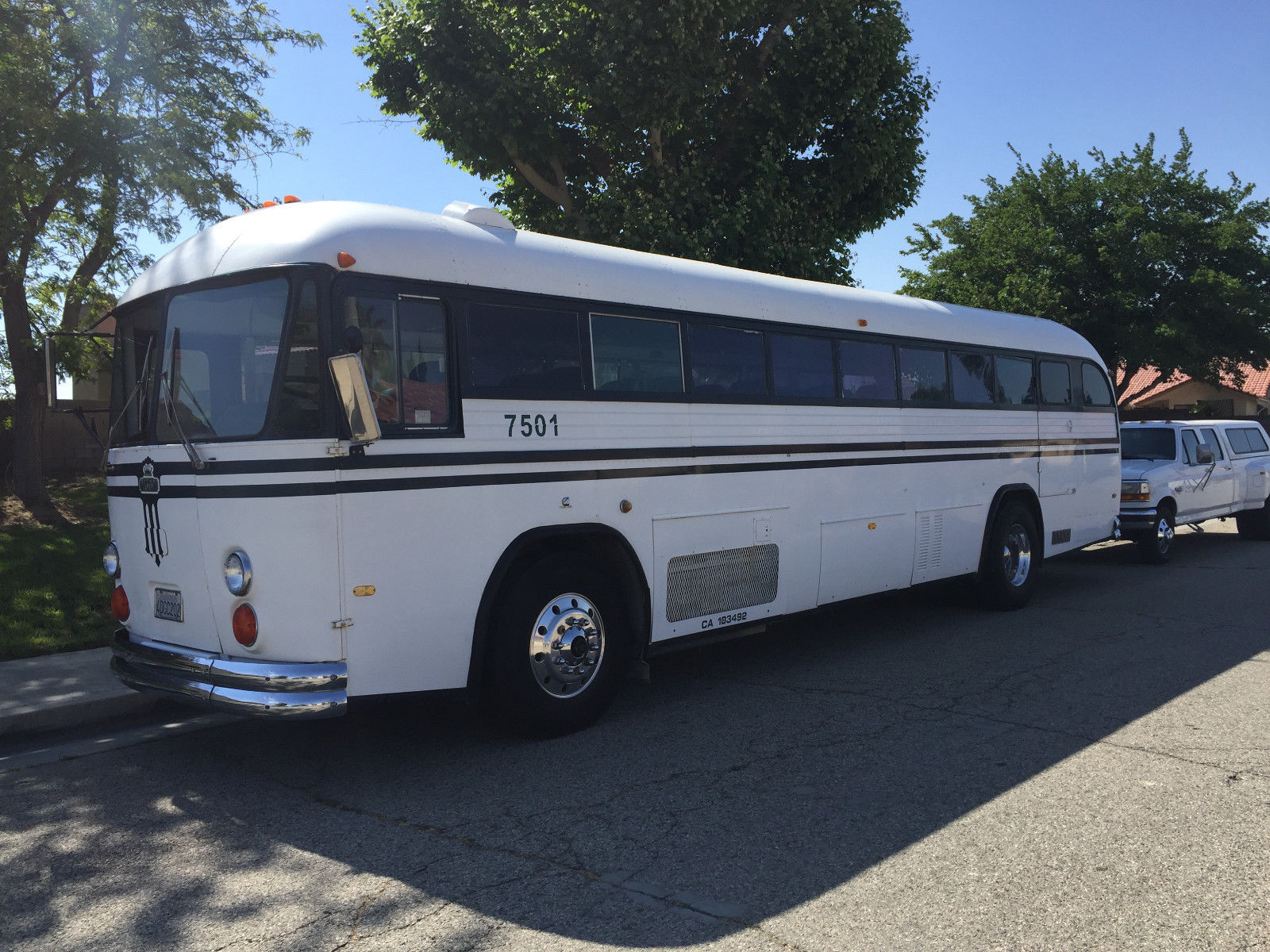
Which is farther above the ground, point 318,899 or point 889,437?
point 889,437

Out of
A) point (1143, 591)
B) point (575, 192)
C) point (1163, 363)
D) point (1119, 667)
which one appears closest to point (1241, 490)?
point (1143, 591)

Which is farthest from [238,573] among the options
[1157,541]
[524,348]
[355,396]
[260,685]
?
[1157,541]

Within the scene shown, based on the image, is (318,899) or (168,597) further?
(168,597)

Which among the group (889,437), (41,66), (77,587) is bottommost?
(77,587)

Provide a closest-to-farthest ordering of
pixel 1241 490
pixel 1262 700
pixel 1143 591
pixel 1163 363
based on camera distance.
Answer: pixel 1262 700 → pixel 1143 591 → pixel 1241 490 → pixel 1163 363

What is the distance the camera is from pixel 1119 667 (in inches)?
308

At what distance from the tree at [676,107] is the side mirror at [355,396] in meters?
10.3

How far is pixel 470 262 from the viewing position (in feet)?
19.1

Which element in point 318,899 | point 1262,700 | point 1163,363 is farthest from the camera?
point 1163,363

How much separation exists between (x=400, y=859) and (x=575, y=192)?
14.2 metres

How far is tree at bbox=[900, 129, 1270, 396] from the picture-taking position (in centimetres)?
3158

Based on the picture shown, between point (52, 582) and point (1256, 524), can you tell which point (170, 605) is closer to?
point (52, 582)

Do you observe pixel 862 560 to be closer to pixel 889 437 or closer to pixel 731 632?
pixel 889 437

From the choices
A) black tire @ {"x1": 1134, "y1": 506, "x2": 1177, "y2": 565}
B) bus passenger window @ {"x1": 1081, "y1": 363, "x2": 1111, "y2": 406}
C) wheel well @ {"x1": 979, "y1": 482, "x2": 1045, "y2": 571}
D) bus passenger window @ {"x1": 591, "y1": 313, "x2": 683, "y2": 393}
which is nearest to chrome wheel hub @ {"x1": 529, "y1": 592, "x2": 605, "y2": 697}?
bus passenger window @ {"x1": 591, "y1": 313, "x2": 683, "y2": 393}
